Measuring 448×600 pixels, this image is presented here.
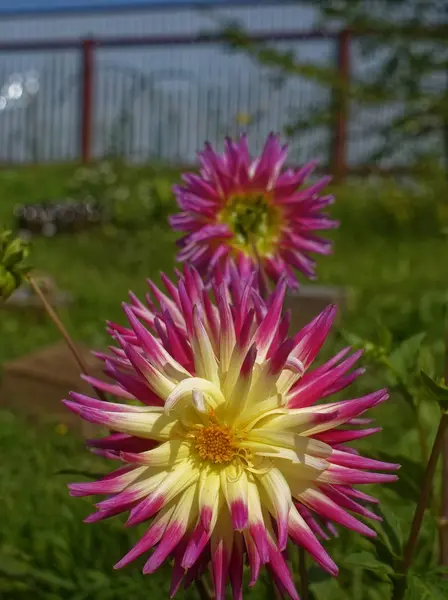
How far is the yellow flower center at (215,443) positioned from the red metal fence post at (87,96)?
1164 cm

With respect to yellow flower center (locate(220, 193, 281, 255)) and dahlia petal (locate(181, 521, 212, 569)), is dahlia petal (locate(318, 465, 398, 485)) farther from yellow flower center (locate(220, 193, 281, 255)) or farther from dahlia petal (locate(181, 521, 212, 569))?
yellow flower center (locate(220, 193, 281, 255))

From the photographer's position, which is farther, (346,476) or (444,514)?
Result: (444,514)

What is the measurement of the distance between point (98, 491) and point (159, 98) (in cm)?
1219

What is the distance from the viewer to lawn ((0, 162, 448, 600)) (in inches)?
69.0

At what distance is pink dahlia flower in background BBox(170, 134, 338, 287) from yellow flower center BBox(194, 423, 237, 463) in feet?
1.71

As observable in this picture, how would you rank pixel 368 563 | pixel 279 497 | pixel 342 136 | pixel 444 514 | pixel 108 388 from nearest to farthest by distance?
pixel 279 497 < pixel 108 388 < pixel 368 563 < pixel 444 514 < pixel 342 136

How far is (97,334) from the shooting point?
151 inches

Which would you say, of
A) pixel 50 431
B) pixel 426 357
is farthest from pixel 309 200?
pixel 50 431

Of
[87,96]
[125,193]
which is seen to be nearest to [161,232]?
[125,193]

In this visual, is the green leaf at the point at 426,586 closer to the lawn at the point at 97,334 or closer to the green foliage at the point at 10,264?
the lawn at the point at 97,334

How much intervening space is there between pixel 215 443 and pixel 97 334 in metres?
3.02

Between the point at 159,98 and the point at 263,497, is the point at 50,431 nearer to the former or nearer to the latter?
the point at 263,497

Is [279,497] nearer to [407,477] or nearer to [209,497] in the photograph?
[209,497]

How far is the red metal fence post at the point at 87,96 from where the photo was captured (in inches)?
486
